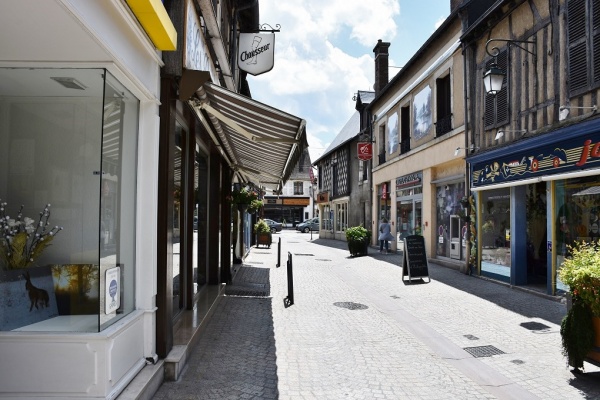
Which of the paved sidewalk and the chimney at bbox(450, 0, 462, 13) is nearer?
the paved sidewalk

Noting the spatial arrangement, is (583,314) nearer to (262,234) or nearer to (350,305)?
(350,305)

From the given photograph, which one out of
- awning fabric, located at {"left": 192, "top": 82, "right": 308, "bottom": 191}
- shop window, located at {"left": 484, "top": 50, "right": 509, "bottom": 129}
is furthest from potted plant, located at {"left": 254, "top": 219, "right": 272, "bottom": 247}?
awning fabric, located at {"left": 192, "top": 82, "right": 308, "bottom": 191}

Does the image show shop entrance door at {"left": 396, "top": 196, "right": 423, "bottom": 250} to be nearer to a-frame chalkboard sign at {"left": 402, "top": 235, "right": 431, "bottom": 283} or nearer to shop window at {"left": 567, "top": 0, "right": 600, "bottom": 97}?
a-frame chalkboard sign at {"left": 402, "top": 235, "right": 431, "bottom": 283}

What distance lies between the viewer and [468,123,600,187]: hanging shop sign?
7895 mm

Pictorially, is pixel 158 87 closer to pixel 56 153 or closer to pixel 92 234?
pixel 56 153

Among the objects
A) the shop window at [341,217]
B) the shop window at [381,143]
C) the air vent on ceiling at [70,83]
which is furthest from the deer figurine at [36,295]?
the shop window at [341,217]

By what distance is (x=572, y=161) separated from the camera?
8.29 meters

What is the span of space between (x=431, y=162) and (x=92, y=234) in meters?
13.0

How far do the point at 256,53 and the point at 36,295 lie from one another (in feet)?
27.2

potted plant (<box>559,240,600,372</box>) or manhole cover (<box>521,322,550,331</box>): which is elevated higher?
potted plant (<box>559,240,600,372</box>)

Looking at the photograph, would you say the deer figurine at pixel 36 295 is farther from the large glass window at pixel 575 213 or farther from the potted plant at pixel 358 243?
the potted plant at pixel 358 243

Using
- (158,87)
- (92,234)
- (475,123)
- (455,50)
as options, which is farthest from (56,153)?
(455,50)

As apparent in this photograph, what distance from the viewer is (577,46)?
8.13 metres

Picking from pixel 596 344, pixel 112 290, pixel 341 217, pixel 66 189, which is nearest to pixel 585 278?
pixel 596 344
